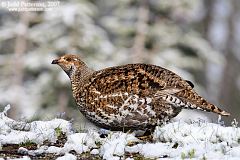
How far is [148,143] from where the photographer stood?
7.27m

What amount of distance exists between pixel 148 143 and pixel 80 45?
17721 millimetres

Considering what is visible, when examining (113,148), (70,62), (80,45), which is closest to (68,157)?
(113,148)

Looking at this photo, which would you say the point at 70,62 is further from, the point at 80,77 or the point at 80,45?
the point at 80,45

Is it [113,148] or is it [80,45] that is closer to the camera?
[113,148]

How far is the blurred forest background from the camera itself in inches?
981

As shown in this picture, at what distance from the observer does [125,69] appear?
8.42m

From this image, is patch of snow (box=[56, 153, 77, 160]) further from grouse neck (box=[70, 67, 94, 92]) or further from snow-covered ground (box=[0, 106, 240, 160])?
grouse neck (box=[70, 67, 94, 92])

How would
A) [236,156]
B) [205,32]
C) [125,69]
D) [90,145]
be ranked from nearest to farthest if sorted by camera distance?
[236,156]
[90,145]
[125,69]
[205,32]

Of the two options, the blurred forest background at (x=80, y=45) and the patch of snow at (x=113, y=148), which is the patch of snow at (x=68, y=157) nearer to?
the patch of snow at (x=113, y=148)


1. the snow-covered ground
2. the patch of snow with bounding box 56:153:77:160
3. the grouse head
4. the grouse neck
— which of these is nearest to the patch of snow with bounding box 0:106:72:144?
the snow-covered ground

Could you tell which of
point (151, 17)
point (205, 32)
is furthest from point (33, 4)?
point (205, 32)

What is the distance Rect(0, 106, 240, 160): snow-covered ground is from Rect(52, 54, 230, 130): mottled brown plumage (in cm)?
38

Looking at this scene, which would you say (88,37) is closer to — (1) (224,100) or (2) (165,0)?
(2) (165,0)

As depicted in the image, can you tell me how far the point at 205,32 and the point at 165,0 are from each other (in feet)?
47.4
